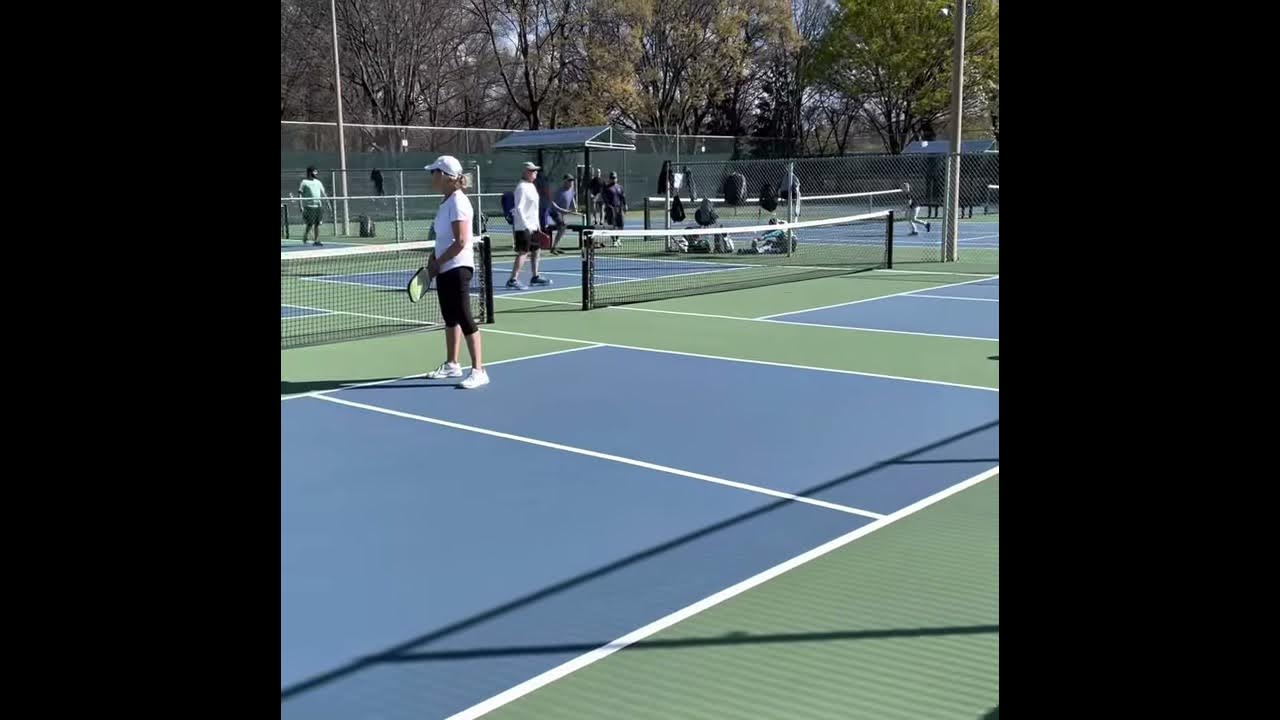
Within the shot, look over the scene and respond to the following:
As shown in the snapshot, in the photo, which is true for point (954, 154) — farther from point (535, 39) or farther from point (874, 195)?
point (535, 39)

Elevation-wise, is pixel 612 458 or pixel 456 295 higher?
pixel 456 295

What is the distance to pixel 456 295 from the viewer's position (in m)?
9.38

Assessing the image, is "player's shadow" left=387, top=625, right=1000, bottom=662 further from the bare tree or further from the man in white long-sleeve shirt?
the bare tree

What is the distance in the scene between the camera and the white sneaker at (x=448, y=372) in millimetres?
9977

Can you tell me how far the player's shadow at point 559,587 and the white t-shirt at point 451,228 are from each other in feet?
12.0

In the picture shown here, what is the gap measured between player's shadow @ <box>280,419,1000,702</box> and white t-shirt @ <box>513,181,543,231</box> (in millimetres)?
9942

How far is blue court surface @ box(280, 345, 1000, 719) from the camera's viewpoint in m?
4.35

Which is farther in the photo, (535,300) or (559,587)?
(535,300)

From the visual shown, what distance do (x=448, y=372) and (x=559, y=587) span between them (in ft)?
17.1

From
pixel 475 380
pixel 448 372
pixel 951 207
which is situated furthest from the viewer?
pixel 951 207

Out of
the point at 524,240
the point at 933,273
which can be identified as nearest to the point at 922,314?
the point at 933,273
